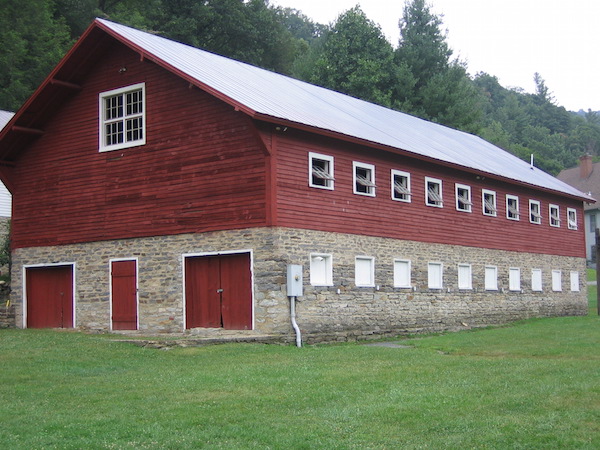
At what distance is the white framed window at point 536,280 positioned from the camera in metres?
37.4

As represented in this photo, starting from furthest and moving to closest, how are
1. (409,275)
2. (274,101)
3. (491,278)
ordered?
(491,278) < (409,275) < (274,101)

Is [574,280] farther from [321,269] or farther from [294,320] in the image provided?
[294,320]

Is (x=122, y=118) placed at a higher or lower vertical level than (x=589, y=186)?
lower

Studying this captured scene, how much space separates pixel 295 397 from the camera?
13.2 m

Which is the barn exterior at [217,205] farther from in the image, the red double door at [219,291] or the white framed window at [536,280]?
the white framed window at [536,280]

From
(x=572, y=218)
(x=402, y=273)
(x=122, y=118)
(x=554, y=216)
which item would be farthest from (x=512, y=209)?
(x=122, y=118)

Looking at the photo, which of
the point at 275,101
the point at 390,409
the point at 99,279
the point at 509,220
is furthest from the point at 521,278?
the point at 390,409

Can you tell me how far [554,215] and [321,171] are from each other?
1929 cm

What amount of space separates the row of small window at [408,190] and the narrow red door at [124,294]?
643cm

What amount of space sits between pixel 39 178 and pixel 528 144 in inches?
3818

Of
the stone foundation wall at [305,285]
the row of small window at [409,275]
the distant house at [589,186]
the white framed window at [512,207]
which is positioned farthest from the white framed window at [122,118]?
the distant house at [589,186]

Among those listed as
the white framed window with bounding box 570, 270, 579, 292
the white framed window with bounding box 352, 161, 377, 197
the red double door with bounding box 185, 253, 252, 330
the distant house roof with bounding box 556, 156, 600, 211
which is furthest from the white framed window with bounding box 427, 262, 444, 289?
the distant house roof with bounding box 556, 156, 600, 211

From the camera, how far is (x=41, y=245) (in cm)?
2831

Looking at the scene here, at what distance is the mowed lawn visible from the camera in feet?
33.9
